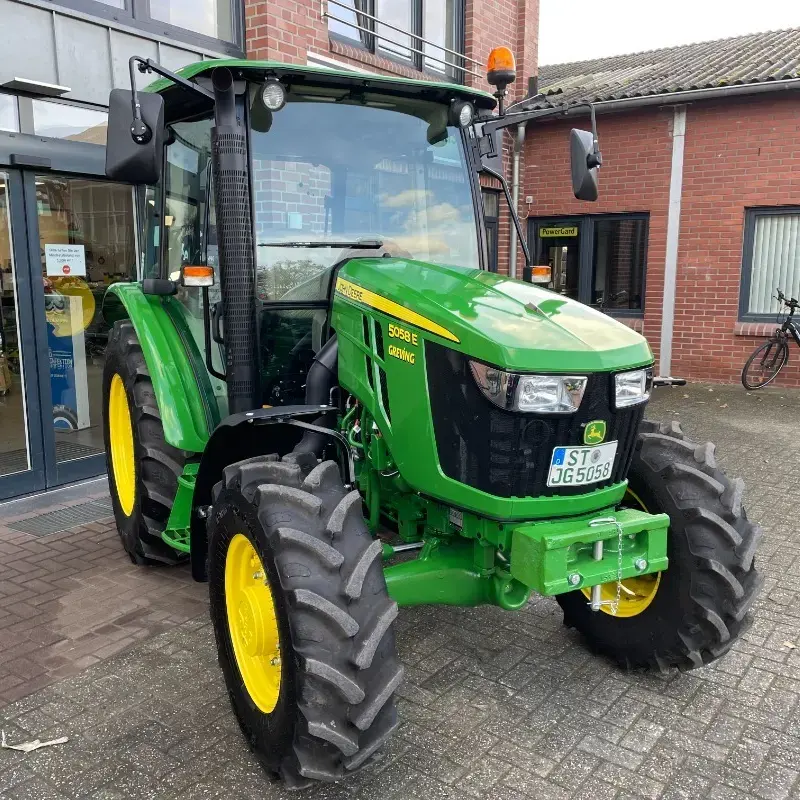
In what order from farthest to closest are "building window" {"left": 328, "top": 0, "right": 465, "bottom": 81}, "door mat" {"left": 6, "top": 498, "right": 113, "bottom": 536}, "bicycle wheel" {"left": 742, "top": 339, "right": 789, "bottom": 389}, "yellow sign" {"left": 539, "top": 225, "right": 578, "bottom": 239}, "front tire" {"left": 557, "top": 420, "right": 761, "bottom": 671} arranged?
"yellow sign" {"left": 539, "top": 225, "right": 578, "bottom": 239}, "bicycle wheel" {"left": 742, "top": 339, "right": 789, "bottom": 389}, "building window" {"left": 328, "top": 0, "right": 465, "bottom": 81}, "door mat" {"left": 6, "top": 498, "right": 113, "bottom": 536}, "front tire" {"left": 557, "top": 420, "right": 761, "bottom": 671}

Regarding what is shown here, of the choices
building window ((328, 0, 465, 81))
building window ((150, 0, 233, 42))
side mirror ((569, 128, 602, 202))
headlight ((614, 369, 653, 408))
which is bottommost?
headlight ((614, 369, 653, 408))

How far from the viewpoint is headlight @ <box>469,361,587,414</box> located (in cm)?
244

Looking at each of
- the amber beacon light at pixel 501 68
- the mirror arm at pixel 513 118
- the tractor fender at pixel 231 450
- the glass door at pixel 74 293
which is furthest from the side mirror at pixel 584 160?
the glass door at pixel 74 293

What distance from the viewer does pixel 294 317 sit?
3.33m

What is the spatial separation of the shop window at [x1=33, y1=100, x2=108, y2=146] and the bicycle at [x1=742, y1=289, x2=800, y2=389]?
783 cm

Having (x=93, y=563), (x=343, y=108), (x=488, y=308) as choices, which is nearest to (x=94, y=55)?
Answer: (x=343, y=108)

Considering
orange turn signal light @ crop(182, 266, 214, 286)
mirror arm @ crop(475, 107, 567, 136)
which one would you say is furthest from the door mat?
mirror arm @ crop(475, 107, 567, 136)

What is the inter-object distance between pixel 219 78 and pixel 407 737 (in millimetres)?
2517

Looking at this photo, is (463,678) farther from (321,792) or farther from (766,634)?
(766,634)

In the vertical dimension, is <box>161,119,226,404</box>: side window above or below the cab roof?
below

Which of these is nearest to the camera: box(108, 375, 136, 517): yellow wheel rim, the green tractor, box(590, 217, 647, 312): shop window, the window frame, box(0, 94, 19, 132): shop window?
the green tractor

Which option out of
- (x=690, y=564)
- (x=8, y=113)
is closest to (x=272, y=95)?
(x=690, y=564)

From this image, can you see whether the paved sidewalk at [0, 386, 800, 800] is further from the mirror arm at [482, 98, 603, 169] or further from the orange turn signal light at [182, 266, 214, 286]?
the mirror arm at [482, 98, 603, 169]

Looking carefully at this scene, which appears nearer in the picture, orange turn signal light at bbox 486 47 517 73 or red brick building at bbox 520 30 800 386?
orange turn signal light at bbox 486 47 517 73
